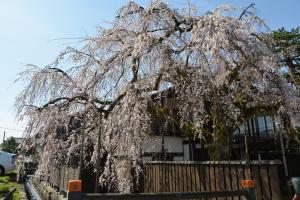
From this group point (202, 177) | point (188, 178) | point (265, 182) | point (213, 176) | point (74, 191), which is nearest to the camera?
point (74, 191)

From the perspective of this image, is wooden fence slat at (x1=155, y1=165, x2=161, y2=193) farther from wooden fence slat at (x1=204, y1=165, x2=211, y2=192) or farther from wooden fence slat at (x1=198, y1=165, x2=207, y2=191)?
wooden fence slat at (x1=204, y1=165, x2=211, y2=192)

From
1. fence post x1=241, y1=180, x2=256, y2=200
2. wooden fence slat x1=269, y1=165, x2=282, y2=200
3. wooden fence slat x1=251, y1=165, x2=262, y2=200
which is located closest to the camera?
fence post x1=241, y1=180, x2=256, y2=200

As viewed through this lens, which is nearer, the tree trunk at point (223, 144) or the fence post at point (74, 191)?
the fence post at point (74, 191)

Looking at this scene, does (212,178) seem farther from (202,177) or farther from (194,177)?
(194,177)

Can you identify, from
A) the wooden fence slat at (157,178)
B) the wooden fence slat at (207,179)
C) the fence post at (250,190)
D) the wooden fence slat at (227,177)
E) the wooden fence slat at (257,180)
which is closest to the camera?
the fence post at (250,190)

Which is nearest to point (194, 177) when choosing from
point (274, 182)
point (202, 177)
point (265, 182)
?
point (202, 177)

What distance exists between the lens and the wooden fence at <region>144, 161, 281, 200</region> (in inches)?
169

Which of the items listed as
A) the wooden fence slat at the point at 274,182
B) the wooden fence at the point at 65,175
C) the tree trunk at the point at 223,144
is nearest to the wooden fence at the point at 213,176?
the wooden fence slat at the point at 274,182

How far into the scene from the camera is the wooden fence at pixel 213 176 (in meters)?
4.30

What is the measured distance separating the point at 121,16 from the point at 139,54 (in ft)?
5.27

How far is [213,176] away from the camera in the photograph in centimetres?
525

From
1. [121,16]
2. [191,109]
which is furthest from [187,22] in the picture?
[191,109]

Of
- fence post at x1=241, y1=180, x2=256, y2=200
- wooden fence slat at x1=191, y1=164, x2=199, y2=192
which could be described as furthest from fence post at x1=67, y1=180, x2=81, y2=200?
wooden fence slat at x1=191, y1=164, x2=199, y2=192

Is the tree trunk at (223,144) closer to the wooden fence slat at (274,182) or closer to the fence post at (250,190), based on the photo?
the wooden fence slat at (274,182)
